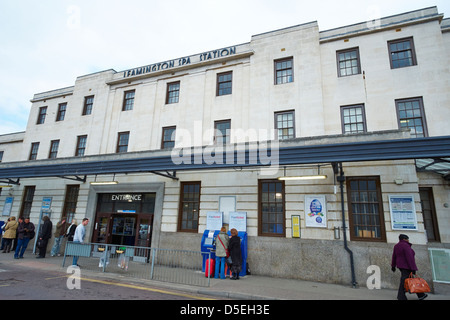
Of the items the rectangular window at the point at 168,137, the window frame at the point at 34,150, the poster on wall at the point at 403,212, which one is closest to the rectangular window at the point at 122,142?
the rectangular window at the point at 168,137

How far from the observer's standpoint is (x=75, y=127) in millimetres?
18391

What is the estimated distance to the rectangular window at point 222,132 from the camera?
13852mm

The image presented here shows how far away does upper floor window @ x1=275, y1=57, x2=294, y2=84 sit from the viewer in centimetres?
1359

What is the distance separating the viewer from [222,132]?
14070 millimetres

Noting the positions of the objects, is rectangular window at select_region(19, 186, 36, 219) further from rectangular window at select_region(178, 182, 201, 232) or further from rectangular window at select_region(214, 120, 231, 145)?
rectangular window at select_region(214, 120, 231, 145)

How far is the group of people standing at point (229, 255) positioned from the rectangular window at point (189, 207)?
10.2ft

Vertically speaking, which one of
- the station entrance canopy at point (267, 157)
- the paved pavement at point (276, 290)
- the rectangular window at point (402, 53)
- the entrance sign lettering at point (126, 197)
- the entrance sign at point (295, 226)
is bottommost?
the paved pavement at point (276, 290)

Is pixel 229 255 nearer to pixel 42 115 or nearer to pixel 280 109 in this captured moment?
pixel 280 109

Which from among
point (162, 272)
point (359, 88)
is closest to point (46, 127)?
point (162, 272)

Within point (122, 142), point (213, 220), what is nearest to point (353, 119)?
point (213, 220)

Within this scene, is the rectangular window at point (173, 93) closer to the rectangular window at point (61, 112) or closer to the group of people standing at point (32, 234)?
the group of people standing at point (32, 234)
